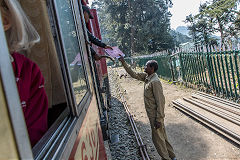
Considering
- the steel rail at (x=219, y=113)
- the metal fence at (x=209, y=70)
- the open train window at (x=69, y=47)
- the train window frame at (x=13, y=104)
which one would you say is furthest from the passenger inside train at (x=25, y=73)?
the metal fence at (x=209, y=70)

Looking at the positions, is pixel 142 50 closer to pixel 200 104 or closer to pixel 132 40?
pixel 132 40

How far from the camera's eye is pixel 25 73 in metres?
1.03

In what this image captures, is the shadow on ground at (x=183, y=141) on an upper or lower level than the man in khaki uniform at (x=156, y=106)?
lower

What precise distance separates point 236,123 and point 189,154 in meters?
1.21

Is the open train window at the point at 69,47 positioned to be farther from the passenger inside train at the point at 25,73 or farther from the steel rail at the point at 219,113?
the steel rail at the point at 219,113

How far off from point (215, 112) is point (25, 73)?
15.3 feet

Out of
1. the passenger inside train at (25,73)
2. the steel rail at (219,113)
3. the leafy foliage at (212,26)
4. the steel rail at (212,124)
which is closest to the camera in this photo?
the passenger inside train at (25,73)

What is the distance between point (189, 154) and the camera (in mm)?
3713

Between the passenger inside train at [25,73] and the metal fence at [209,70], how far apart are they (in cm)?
528

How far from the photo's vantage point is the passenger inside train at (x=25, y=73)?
3.08ft

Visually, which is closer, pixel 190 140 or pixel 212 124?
pixel 190 140

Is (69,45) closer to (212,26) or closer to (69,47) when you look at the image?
(69,47)

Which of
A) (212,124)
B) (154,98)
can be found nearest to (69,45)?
(154,98)

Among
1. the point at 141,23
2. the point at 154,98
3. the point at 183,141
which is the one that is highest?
the point at 141,23
